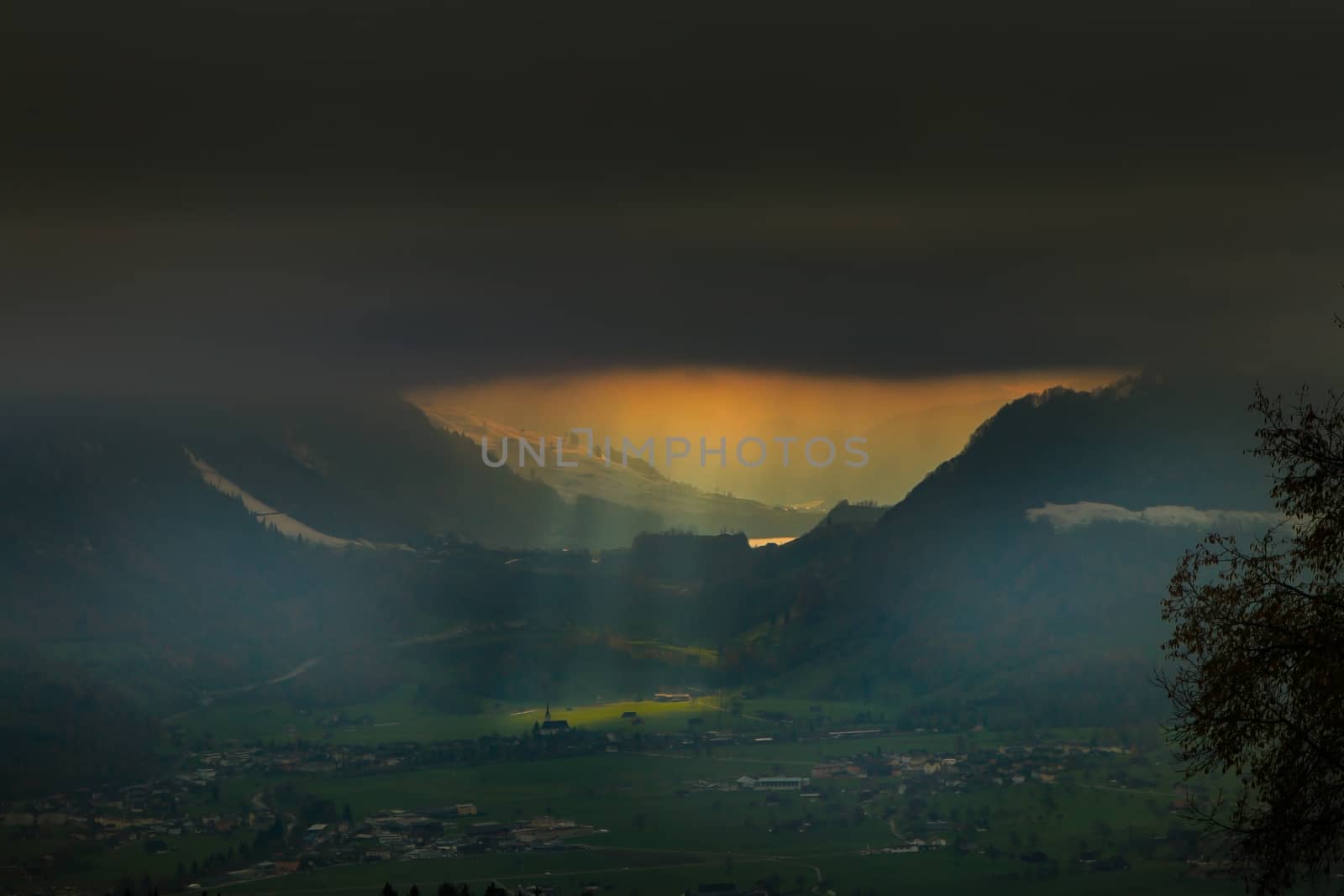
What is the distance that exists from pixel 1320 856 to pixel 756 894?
164 m

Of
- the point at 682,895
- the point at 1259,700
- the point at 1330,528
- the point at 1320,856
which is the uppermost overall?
the point at 1330,528

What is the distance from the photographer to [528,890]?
19012 cm

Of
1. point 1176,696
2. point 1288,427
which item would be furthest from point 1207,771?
point 1288,427

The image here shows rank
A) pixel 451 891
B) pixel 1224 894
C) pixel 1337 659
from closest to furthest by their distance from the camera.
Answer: pixel 1337 659 < pixel 451 891 < pixel 1224 894

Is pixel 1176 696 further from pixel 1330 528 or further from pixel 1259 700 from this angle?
pixel 1330 528

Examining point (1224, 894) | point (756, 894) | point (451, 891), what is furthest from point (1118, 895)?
point (451, 891)

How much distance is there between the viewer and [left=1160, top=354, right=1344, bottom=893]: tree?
1351 inches

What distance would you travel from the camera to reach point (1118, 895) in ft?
636

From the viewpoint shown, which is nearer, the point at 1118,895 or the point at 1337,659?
the point at 1337,659

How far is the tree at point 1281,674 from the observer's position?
113ft

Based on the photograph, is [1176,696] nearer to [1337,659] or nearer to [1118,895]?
[1337,659]

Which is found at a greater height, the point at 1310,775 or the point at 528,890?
the point at 1310,775

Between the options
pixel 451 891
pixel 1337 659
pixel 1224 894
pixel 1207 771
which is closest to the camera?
pixel 1337 659

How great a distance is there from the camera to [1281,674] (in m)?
34.7
